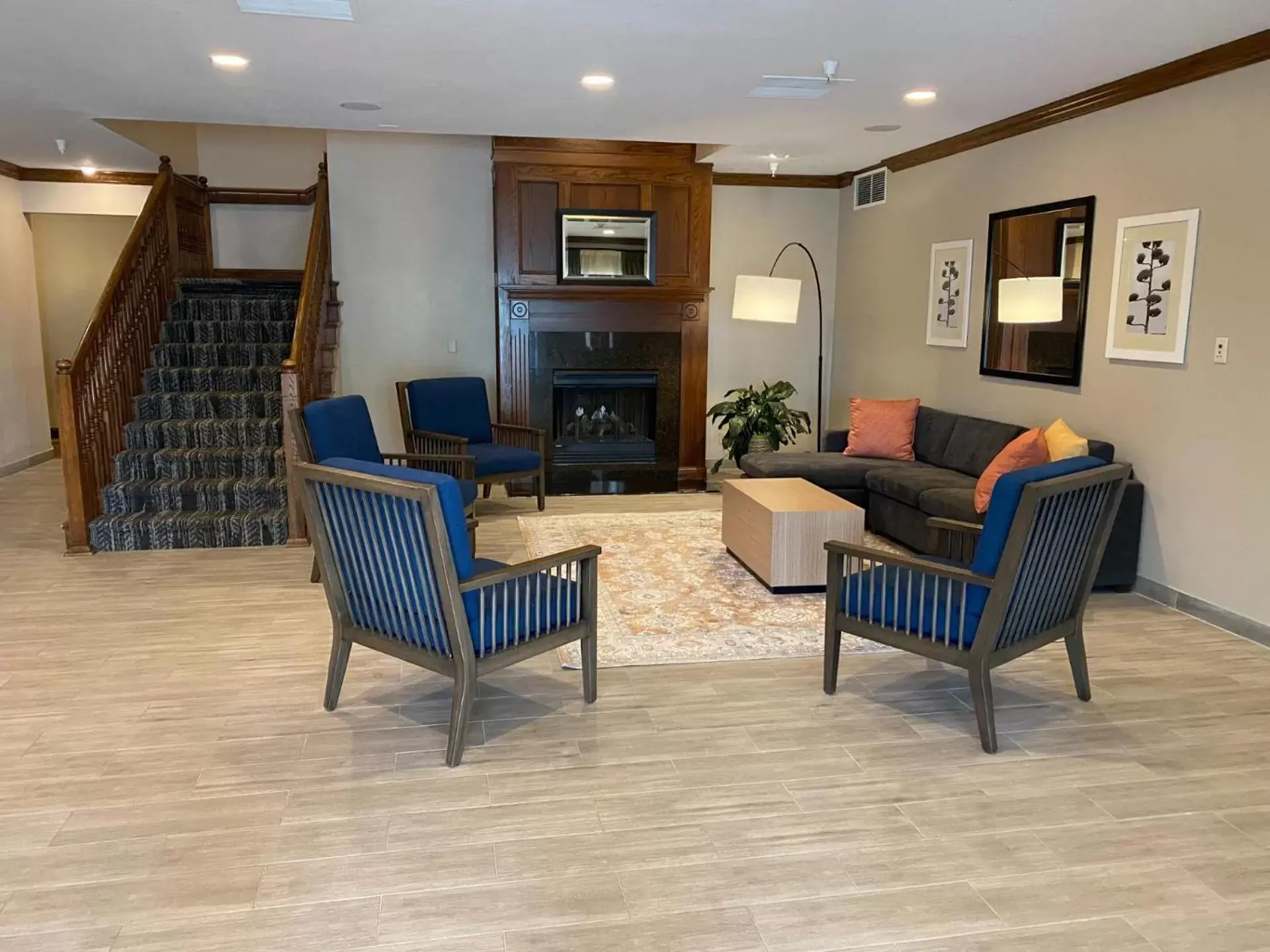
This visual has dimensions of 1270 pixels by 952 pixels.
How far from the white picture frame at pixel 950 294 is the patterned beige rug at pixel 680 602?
1695 millimetres

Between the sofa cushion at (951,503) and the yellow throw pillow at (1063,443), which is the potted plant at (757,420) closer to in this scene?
the sofa cushion at (951,503)

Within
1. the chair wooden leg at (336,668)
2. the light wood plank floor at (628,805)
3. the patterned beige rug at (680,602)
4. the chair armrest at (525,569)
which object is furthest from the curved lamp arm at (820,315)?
the chair wooden leg at (336,668)

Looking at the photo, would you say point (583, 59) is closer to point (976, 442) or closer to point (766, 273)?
point (976, 442)

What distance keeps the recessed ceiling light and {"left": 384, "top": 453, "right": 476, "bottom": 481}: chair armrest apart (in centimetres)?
223

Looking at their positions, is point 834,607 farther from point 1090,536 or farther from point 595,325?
point 595,325

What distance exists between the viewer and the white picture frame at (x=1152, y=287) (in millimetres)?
4500

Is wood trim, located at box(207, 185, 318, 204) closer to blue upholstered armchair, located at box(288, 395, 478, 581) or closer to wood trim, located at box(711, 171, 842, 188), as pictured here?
wood trim, located at box(711, 171, 842, 188)

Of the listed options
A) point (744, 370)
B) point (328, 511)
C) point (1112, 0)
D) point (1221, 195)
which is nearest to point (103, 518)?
point (328, 511)

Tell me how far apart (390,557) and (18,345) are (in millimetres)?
7209

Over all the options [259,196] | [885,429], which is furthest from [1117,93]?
[259,196]

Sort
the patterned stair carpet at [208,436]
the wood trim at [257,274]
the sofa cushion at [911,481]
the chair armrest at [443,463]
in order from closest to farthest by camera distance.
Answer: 1. the sofa cushion at [911,481]
2. the chair armrest at [443,463]
3. the patterned stair carpet at [208,436]
4. the wood trim at [257,274]

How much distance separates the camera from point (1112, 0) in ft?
11.5

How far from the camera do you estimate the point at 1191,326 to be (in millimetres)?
4473

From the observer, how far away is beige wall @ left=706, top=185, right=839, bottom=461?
8.43 metres
